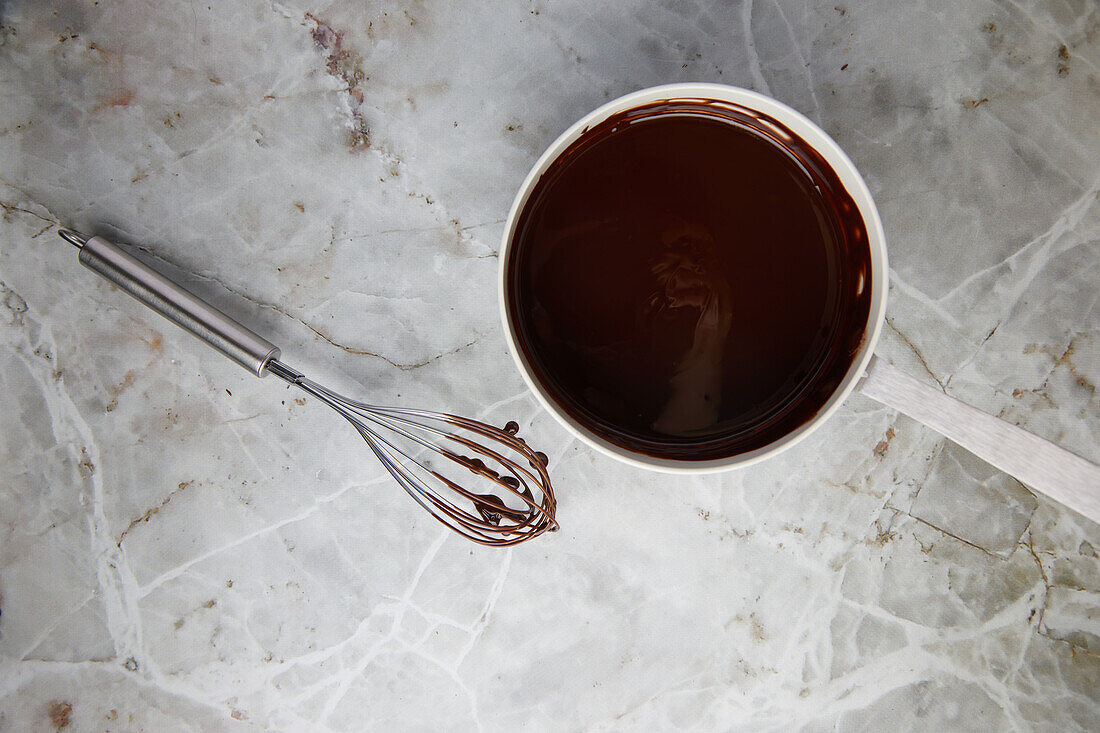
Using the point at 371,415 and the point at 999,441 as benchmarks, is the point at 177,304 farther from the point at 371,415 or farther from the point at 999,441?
the point at 999,441

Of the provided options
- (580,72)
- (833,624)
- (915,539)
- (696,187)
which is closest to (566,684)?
(833,624)

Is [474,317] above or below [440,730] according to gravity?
above

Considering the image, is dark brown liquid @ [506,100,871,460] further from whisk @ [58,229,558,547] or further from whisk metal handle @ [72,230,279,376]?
whisk metal handle @ [72,230,279,376]

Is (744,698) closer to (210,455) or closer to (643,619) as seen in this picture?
(643,619)

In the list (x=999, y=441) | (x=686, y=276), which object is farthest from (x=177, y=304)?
(x=999, y=441)

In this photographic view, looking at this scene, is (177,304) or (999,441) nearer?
(999,441)

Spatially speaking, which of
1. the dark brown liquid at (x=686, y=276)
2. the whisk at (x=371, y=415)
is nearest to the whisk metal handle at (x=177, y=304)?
the whisk at (x=371, y=415)
